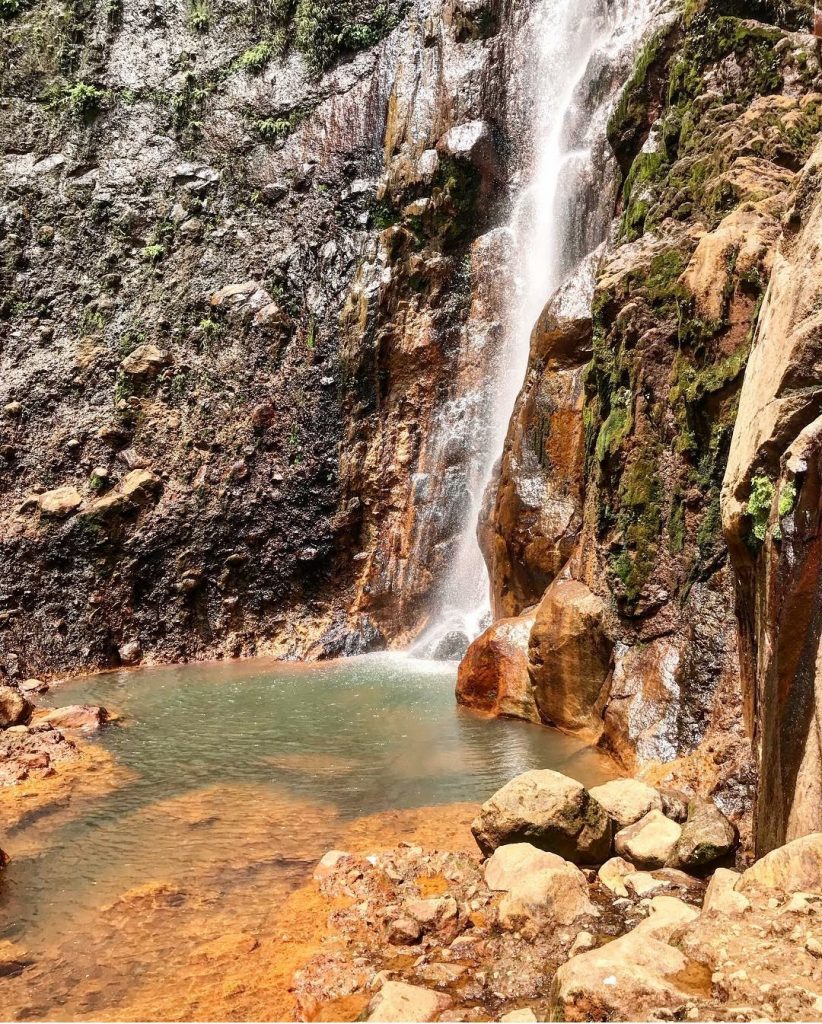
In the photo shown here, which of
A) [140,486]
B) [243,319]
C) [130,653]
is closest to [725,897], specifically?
[130,653]

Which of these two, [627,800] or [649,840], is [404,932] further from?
[627,800]

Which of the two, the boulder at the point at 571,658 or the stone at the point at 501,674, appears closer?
the boulder at the point at 571,658

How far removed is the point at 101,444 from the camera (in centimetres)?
→ 1906

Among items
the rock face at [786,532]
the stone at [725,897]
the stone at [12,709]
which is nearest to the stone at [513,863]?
the stone at [725,897]

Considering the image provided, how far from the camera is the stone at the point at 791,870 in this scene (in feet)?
11.8

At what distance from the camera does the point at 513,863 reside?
5496 millimetres

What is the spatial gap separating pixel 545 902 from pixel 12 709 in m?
9.31

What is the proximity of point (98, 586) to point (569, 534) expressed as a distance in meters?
11.6

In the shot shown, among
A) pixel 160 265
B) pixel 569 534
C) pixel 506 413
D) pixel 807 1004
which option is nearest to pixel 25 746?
pixel 569 534

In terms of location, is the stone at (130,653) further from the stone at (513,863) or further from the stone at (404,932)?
the stone at (404,932)

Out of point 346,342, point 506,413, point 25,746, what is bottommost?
point 25,746

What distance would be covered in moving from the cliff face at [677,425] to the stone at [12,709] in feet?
25.4

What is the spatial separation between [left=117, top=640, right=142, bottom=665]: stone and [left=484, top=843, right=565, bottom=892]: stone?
44.4 feet

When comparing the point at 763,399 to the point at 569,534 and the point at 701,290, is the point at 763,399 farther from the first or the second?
the point at 569,534
